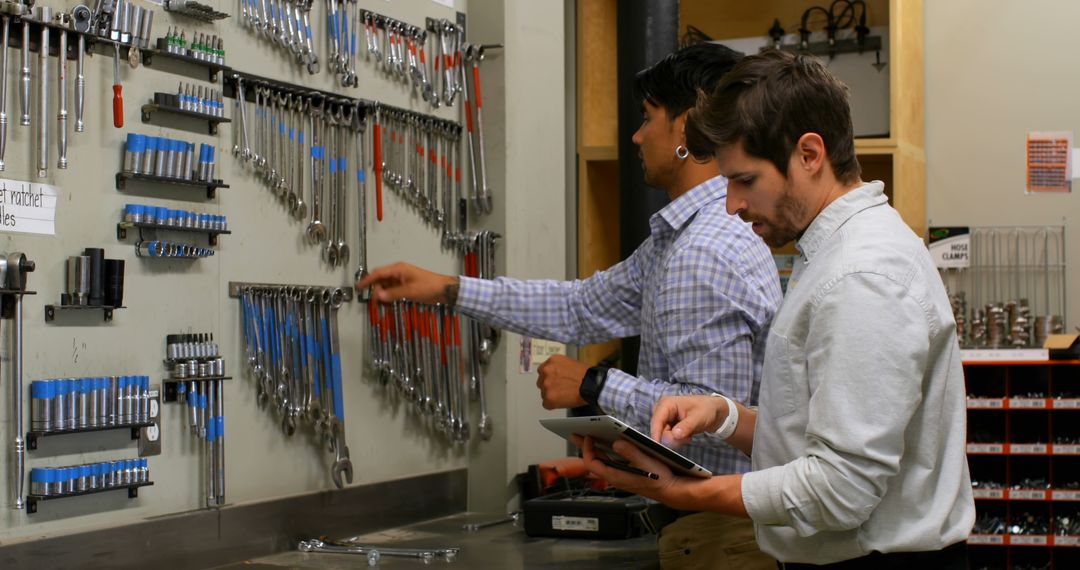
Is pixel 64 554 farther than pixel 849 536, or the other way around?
pixel 64 554

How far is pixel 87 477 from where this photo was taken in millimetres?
2145

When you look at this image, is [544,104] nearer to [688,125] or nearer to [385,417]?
[385,417]

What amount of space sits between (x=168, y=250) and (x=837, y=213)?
4.56 feet

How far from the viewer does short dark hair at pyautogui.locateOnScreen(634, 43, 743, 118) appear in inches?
90.1

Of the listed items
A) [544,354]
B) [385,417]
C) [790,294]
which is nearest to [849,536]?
[790,294]

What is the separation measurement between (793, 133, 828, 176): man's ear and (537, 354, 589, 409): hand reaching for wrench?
2.56 feet

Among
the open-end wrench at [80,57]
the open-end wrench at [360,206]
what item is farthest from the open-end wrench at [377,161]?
the open-end wrench at [80,57]

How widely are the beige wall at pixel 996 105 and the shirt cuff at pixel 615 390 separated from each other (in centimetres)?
295

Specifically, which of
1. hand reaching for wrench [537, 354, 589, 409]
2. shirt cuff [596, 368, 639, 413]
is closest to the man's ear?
shirt cuff [596, 368, 639, 413]

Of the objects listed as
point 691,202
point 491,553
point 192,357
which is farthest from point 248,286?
point 691,202

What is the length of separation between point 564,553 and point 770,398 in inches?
52.1

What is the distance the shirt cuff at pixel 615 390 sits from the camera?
2.09 m

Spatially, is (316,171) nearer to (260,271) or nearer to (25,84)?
(260,271)

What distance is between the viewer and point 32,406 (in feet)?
6.83
